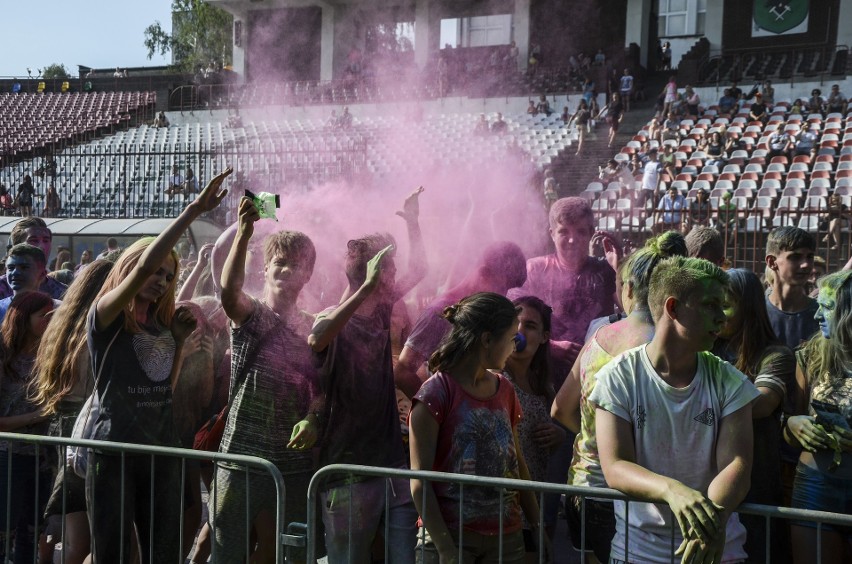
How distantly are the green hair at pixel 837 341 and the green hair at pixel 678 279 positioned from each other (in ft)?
2.50

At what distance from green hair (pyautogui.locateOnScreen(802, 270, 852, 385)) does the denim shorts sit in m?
0.33

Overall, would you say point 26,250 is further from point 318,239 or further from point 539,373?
point 539,373

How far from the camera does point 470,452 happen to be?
2963mm

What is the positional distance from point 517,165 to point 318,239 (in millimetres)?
11537

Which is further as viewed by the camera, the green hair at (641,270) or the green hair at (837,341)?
the green hair at (837,341)

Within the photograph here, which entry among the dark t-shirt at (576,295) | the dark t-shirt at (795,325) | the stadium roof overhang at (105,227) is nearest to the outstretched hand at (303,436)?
the dark t-shirt at (576,295)

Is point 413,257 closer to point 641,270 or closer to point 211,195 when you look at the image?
point 211,195

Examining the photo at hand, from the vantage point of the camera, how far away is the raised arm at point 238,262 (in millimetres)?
3146

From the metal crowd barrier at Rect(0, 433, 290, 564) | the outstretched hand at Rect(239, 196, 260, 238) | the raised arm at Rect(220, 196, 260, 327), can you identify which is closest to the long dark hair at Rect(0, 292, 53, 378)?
the metal crowd barrier at Rect(0, 433, 290, 564)

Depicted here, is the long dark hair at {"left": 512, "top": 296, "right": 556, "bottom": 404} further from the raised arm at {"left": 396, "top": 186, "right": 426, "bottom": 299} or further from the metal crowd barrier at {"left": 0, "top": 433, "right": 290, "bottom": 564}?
the metal crowd barrier at {"left": 0, "top": 433, "right": 290, "bottom": 564}

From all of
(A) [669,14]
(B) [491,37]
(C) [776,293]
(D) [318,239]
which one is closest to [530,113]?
(B) [491,37]

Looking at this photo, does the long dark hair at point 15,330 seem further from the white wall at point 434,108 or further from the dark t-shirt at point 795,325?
the white wall at point 434,108

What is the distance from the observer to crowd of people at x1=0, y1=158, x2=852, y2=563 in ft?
8.38

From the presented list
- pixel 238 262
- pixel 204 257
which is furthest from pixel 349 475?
pixel 204 257
